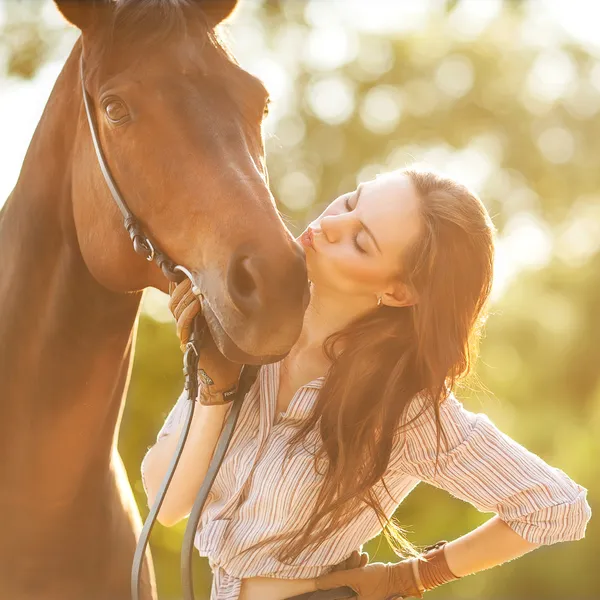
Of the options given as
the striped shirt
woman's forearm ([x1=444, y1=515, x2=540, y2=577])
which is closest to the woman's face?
the striped shirt

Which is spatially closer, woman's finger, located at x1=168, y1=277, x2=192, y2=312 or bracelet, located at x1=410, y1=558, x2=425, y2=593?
woman's finger, located at x1=168, y1=277, x2=192, y2=312

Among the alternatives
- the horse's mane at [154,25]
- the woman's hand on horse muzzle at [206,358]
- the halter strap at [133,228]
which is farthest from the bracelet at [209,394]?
the horse's mane at [154,25]

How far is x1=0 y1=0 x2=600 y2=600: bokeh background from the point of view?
11.5 meters

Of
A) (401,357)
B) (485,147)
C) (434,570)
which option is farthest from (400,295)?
(485,147)

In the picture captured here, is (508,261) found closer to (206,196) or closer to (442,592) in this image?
(442,592)

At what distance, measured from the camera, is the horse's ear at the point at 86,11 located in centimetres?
193

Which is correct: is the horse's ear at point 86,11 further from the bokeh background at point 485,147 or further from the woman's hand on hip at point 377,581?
the bokeh background at point 485,147

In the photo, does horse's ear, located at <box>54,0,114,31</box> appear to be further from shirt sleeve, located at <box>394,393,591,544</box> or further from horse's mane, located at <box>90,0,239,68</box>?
shirt sleeve, located at <box>394,393,591,544</box>

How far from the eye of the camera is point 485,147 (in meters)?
15.0

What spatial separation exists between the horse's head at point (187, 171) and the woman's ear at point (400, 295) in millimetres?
524

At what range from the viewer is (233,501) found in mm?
2012

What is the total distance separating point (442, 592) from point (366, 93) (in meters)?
8.24

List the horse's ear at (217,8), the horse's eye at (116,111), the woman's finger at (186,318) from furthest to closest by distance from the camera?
the horse's ear at (217,8), the horse's eye at (116,111), the woman's finger at (186,318)

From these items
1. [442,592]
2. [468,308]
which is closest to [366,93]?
[442,592]
